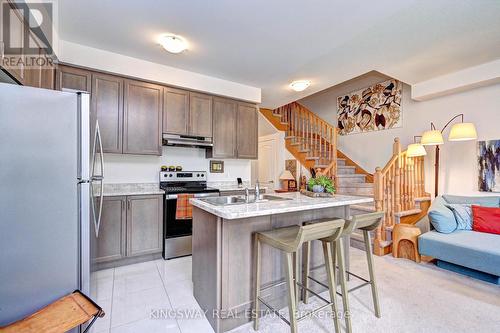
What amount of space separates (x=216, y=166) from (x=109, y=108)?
1813 mm

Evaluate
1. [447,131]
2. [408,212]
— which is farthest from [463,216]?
[447,131]

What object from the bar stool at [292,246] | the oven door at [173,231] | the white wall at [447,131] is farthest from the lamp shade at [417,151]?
the oven door at [173,231]

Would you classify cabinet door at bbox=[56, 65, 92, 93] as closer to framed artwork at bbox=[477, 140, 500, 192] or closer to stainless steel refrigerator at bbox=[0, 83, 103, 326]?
stainless steel refrigerator at bbox=[0, 83, 103, 326]

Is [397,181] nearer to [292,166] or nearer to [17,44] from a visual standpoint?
[292,166]

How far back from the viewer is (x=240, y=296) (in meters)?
1.82

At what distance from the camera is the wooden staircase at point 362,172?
3.44 m

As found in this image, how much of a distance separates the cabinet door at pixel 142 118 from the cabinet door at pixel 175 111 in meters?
0.08

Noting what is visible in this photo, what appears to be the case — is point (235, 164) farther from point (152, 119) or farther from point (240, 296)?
point (240, 296)

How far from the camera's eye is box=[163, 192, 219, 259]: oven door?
3091 mm

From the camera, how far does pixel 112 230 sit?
280 centimetres

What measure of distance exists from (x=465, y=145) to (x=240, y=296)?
407 cm

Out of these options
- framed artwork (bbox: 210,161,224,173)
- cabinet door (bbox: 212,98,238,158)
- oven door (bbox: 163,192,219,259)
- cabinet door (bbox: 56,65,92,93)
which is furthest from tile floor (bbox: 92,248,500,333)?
cabinet door (bbox: 56,65,92,93)

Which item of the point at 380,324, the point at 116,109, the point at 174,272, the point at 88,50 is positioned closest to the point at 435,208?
the point at 380,324

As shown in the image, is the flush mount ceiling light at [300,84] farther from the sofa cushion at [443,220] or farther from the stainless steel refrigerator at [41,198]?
the stainless steel refrigerator at [41,198]
